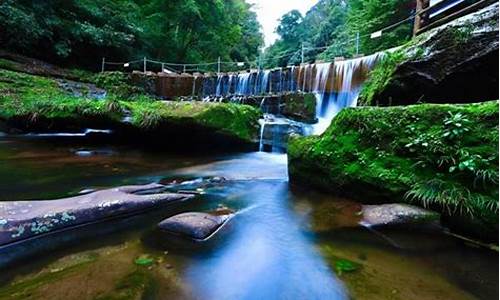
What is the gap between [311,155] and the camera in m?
4.75

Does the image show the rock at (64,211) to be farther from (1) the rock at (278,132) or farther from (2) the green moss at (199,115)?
(1) the rock at (278,132)

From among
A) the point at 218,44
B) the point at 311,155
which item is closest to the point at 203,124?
the point at 311,155

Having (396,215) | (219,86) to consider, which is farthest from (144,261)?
(219,86)

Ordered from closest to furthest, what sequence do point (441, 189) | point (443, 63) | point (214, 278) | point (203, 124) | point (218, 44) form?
point (214, 278) < point (441, 189) < point (443, 63) < point (203, 124) < point (218, 44)

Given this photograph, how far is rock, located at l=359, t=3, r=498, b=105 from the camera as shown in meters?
5.09

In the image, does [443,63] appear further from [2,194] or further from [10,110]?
[10,110]

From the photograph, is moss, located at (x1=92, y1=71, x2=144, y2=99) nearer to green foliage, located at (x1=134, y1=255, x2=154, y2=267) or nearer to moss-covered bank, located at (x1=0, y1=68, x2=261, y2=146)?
moss-covered bank, located at (x1=0, y1=68, x2=261, y2=146)

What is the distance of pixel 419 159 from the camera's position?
370 centimetres

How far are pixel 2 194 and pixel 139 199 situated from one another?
1.98 metres

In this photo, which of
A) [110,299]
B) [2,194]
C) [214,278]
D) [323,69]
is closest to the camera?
[110,299]

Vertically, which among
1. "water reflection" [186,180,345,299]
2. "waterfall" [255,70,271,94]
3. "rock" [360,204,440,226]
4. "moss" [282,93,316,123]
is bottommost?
"water reflection" [186,180,345,299]

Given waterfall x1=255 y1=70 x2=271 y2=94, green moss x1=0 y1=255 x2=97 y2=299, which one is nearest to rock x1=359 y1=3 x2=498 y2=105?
green moss x1=0 y1=255 x2=97 y2=299

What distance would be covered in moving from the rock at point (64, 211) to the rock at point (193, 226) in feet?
2.08

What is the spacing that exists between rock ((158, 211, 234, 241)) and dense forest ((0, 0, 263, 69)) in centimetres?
1459
